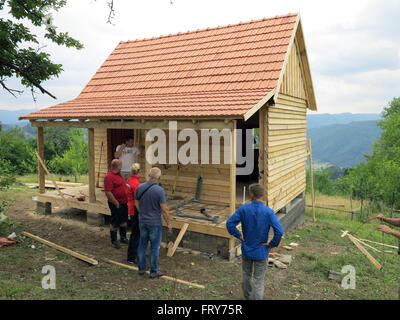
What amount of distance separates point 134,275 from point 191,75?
6.36 meters

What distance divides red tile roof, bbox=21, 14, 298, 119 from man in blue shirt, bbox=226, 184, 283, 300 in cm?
Answer: 234

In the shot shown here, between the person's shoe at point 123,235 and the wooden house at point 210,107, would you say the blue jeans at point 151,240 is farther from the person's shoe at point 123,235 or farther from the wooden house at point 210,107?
the person's shoe at point 123,235

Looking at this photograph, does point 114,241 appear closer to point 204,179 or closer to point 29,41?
point 204,179

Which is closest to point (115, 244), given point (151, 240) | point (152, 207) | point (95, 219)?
point (95, 219)

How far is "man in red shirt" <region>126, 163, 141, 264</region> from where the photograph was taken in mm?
6266

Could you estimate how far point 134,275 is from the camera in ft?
19.8

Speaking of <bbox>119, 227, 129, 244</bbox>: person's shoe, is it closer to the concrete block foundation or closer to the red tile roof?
the concrete block foundation

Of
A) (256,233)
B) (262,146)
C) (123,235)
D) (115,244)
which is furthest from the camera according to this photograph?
(262,146)

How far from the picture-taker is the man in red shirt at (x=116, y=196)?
22.5ft

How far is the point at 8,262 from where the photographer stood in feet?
21.4

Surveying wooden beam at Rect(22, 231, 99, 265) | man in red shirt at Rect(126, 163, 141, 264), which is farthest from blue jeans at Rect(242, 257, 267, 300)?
wooden beam at Rect(22, 231, 99, 265)
